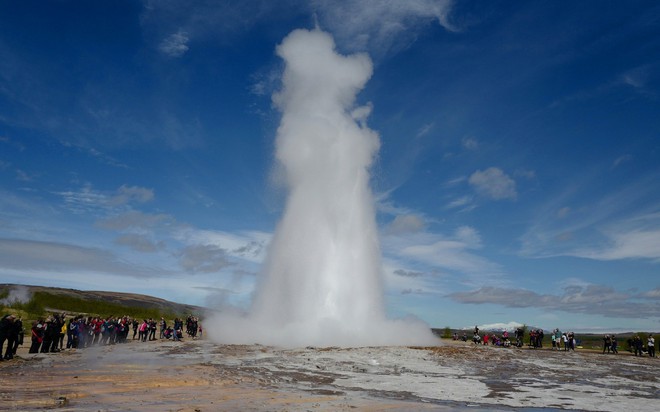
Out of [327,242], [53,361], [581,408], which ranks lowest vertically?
[53,361]

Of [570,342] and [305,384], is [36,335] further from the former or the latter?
[570,342]

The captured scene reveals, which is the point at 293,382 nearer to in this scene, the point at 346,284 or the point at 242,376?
the point at 242,376

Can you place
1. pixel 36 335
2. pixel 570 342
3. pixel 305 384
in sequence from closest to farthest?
1. pixel 305 384
2. pixel 36 335
3. pixel 570 342

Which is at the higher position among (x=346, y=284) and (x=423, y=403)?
(x=346, y=284)

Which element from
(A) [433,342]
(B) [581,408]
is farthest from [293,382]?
(A) [433,342]

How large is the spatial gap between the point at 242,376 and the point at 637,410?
9.72 m

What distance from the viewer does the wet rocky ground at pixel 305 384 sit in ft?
30.0

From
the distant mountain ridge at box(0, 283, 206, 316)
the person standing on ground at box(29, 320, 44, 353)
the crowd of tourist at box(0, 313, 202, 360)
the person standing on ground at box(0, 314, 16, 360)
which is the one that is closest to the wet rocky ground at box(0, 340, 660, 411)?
the person standing on ground at box(0, 314, 16, 360)

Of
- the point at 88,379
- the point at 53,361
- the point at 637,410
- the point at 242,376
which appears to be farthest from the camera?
the point at 53,361

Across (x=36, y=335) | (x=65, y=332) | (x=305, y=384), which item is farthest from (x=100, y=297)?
(x=305, y=384)

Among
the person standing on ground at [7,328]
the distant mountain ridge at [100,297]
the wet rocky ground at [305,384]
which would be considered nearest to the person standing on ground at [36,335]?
the wet rocky ground at [305,384]

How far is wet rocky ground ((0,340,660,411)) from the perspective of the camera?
9133 millimetres

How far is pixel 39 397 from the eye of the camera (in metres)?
8.84

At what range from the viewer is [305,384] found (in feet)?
39.7
